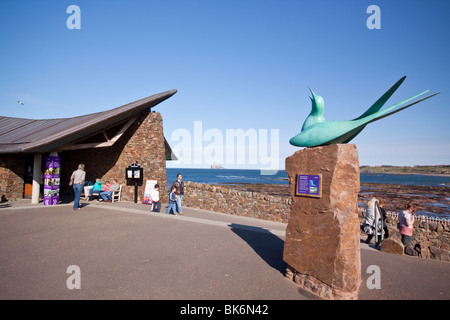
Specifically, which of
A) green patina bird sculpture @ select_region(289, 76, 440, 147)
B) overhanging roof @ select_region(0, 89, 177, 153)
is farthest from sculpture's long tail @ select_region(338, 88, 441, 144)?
overhanging roof @ select_region(0, 89, 177, 153)

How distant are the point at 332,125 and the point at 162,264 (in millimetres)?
4097

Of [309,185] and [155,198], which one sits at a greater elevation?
[309,185]

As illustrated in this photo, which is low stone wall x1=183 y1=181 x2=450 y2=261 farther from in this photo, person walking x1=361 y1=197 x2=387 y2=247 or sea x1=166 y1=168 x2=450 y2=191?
sea x1=166 y1=168 x2=450 y2=191

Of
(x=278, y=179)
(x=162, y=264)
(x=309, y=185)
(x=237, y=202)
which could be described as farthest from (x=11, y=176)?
(x=278, y=179)

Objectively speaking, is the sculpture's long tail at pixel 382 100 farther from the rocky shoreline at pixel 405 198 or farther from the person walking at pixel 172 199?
the rocky shoreline at pixel 405 198

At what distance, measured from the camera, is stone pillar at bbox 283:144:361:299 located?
3.63 meters

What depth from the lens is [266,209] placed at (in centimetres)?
1082

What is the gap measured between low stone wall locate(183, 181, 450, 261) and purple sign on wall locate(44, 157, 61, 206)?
19.5ft

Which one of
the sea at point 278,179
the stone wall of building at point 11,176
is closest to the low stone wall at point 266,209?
the stone wall of building at point 11,176

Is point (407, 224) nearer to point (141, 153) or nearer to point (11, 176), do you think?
point (141, 153)

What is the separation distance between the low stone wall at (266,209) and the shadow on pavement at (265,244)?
102 inches
